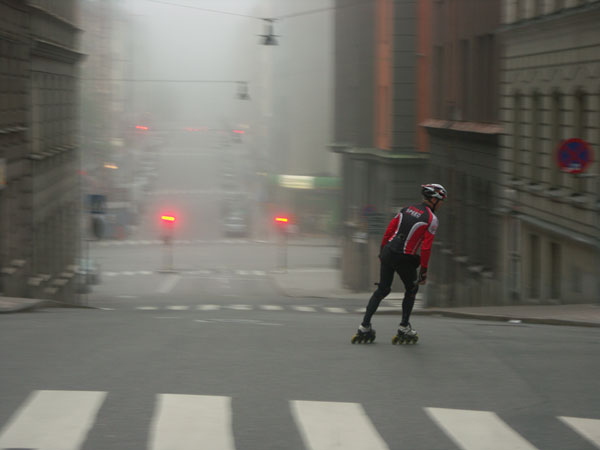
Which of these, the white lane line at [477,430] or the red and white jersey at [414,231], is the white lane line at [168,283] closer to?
the red and white jersey at [414,231]

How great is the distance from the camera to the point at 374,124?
1889 inches

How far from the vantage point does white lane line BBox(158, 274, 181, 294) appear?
151 feet

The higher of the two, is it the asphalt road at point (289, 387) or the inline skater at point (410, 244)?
the inline skater at point (410, 244)

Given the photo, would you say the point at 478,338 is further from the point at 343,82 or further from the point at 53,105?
the point at 343,82

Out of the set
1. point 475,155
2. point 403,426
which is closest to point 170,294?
point 475,155

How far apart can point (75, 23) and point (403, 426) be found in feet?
124

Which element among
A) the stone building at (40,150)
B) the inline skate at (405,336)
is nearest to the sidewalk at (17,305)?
the stone building at (40,150)

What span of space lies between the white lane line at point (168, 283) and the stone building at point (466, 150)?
12.7 m

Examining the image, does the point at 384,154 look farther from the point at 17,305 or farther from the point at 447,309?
the point at 17,305

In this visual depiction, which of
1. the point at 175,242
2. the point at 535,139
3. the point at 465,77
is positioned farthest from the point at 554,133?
the point at 175,242

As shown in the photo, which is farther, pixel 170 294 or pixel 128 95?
pixel 128 95

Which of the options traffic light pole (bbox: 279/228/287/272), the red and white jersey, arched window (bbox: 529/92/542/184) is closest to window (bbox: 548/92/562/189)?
arched window (bbox: 529/92/542/184)

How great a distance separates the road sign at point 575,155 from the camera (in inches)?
702

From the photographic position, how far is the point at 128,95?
12731 centimetres
